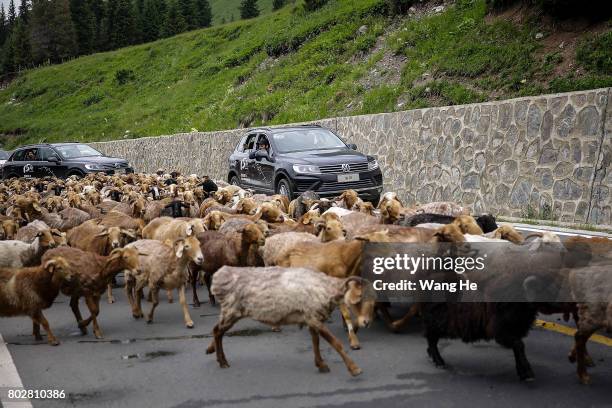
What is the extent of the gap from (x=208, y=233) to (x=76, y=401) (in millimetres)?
3758

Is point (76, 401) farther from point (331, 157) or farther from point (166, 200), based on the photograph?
point (331, 157)

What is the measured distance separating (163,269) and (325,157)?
834 centimetres

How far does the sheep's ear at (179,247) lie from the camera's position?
7.64 meters

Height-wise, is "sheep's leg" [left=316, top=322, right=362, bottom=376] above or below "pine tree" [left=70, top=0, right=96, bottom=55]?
below

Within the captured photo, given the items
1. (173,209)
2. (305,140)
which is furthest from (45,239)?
(305,140)

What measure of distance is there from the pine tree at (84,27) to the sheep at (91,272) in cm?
10604

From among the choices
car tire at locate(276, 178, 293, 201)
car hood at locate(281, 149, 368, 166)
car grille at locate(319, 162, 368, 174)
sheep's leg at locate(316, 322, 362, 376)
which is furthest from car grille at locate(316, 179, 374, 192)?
sheep's leg at locate(316, 322, 362, 376)

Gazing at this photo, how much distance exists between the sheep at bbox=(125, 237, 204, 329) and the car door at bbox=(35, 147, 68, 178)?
1914 cm

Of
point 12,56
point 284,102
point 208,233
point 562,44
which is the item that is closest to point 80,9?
point 12,56

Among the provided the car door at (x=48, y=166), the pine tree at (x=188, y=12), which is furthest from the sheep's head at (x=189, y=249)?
the pine tree at (x=188, y=12)

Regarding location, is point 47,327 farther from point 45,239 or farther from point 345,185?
point 345,185

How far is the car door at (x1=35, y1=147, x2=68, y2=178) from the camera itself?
25828mm

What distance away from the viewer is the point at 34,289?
6.97 meters

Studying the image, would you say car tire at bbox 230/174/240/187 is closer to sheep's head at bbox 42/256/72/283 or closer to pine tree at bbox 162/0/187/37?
sheep's head at bbox 42/256/72/283
